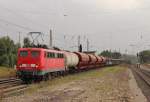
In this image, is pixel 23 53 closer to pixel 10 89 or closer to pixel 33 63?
pixel 33 63

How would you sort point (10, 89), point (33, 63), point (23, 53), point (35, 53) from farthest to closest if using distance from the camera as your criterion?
1. point (23, 53)
2. point (35, 53)
3. point (33, 63)
4. point (10, 89)

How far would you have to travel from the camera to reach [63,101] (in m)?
18.1

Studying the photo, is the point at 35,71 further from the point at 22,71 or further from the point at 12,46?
the point at 12,46

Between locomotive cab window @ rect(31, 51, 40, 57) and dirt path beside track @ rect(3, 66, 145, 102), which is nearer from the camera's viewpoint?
dirt path beside track @ rect(3, 66, 145, 102)

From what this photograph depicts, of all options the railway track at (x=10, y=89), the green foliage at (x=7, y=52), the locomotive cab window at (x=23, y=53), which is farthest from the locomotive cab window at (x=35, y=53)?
the green foliage at (x=7, y=52)

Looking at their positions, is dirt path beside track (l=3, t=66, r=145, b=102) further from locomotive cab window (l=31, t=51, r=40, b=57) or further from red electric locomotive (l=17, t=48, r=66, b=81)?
locomotive cab window (l=31, t=51, r=40, b=57)

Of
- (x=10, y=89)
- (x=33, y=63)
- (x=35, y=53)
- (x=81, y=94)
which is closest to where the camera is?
(x=81, y=94)

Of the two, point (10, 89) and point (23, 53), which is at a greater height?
point (23, 53)

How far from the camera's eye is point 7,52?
3255 inches

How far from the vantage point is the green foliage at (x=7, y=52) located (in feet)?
252

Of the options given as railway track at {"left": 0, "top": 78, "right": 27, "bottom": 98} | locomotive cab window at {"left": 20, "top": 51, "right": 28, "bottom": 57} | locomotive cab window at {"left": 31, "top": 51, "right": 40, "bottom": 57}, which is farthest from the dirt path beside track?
locomotive cab window at {"left": 20, "top": 51, "right": 28, "bottom": 57}

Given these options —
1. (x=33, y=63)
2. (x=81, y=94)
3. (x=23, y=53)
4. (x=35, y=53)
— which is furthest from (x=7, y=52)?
(x=81, y=94)

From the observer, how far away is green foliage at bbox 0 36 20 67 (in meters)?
76.9

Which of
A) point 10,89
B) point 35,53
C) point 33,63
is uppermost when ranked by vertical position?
point 35,53
